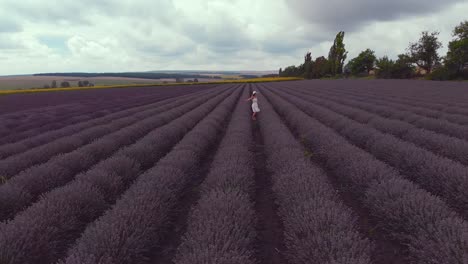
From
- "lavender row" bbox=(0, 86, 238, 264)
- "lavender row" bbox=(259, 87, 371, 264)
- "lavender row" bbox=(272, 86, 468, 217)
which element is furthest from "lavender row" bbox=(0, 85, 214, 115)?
"lavender row" bbox=(272, 86, 468, 217)

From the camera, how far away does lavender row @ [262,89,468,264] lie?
6.45ft

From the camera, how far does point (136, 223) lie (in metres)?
2.62

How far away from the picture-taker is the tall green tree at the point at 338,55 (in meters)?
61.3

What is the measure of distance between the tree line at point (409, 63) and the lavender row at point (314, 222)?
44.5 metres

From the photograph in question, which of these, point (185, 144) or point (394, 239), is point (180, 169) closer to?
point (185, 144)

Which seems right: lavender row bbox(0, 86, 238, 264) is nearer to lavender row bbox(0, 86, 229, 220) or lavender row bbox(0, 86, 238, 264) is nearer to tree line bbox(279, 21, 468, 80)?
lavender row bbox(0, 86, 229, 220)

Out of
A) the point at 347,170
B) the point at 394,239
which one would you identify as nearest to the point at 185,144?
the point at 347,170

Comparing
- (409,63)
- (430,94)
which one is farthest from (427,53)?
(430,94)

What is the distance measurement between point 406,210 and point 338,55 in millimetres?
65955

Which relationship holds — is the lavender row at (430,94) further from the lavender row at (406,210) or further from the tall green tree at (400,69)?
the tall green tree at (400,69)

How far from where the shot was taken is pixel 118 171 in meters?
4.34

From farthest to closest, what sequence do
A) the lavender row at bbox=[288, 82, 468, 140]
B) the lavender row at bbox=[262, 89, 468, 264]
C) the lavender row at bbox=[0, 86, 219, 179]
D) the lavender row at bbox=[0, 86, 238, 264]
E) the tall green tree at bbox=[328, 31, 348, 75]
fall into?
the tall green tree at bbox=[328, 31, 348, 75], the lavender row at bbox=[288, 82, 468, 140], the lavender row at bbox=[0, 86, 219, 179], the lavender row at bbox=[0, 86, 238, 264], the lavender row at bbox=[262, 89, 468, 264]

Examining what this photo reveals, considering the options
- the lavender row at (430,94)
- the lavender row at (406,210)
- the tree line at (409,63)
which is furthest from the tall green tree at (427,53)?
the lavender row at (406,210)

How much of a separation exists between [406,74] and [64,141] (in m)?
52.8
